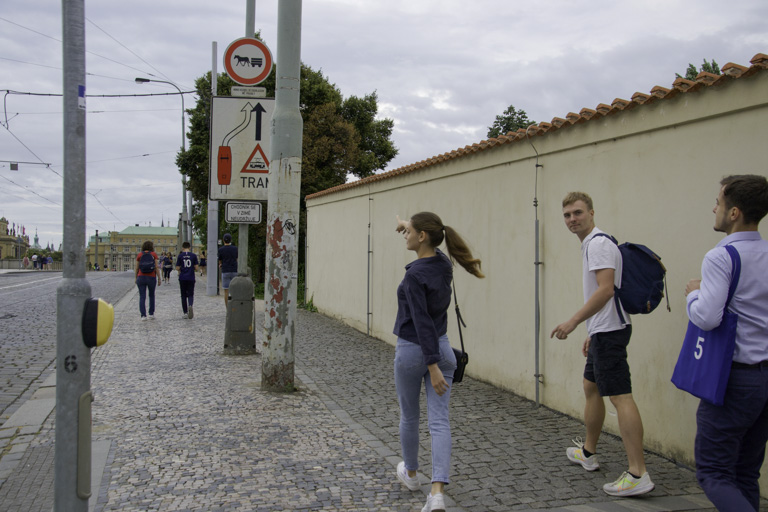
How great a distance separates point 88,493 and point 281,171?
4564 millimetres

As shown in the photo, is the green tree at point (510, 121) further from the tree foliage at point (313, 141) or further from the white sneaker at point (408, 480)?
the white sneaker at point (408, 480)

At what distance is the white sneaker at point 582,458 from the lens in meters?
4.76

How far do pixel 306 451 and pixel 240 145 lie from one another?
579 centimetres

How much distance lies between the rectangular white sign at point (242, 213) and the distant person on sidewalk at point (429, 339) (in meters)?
7.01

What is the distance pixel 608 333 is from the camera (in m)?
4.38

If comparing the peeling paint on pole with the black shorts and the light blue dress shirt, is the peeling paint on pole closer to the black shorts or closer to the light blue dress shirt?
the black shorts

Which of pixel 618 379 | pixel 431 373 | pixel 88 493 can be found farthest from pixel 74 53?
pixel 618 379

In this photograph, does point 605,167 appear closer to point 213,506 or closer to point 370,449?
point 370,449

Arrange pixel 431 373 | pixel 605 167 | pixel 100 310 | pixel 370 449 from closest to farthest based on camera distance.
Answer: pixel 100 310
pixel 431 373
pixel 370 449
pixel 605 167

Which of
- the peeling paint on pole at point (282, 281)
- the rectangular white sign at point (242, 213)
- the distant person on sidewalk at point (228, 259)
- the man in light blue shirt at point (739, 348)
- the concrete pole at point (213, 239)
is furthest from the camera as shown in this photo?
the concrete pole at point (213, 239)

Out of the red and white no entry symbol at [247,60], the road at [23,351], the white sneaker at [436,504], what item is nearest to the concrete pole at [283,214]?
the road at [23,351]

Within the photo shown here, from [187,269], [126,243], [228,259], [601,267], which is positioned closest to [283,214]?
[601,267]

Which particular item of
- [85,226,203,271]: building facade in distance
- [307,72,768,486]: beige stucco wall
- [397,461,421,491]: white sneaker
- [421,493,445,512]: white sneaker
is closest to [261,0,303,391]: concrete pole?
[307,72,768,486]: beige stucco wall

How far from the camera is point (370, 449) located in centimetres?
533
